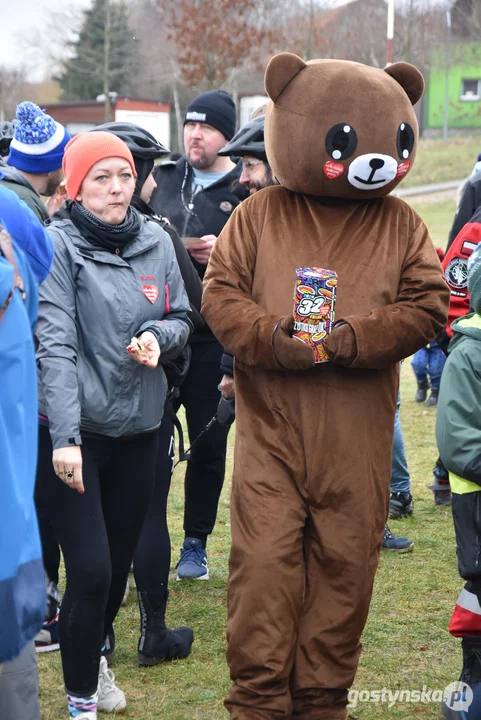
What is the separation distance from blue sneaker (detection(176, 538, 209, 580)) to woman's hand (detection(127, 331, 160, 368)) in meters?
1.94

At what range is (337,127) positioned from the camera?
3.30 meters

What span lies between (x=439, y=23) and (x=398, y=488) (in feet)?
157

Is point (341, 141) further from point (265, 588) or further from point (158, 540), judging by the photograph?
point (158, 540)

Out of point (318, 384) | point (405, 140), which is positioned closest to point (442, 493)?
point (318, 384)

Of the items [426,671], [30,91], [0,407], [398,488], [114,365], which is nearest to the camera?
Result: [0,407]

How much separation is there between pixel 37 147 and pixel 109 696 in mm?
2343

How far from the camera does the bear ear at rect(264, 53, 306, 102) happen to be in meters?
3.36

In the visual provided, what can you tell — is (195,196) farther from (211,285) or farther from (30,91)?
(30,91)

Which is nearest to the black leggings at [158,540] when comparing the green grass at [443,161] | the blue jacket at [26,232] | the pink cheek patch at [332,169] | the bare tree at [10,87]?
the pink cheek patch at [332,169]

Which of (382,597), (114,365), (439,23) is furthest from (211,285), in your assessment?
(439,23)

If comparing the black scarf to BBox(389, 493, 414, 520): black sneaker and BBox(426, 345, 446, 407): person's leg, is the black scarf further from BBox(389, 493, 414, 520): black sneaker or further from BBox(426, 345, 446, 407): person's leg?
BBox(426, 345, 446, 407): person's leg

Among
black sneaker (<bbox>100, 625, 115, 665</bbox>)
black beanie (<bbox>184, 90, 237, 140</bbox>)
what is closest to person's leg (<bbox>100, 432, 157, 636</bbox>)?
black sneaker (<bbox>100, 625, 115, 665</bbox>)

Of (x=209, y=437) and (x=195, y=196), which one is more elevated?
(x=195, y=196)

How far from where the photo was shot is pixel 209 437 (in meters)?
4.98
